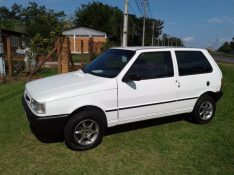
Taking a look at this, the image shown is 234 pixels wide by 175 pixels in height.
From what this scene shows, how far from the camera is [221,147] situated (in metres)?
5.59

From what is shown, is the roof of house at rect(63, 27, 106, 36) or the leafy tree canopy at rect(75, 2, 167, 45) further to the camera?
the leafy tree canopy at rect(75, 2, 167, 45)

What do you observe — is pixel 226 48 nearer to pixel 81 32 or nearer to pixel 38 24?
pixel 81 32

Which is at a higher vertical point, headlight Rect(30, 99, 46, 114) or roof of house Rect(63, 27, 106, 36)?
roof of house Rect(63, 27, 106, 36)

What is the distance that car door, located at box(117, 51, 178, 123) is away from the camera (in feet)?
18.6

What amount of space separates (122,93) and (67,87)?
37.5 inches

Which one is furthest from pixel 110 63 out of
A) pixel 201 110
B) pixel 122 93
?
pixel 201 110

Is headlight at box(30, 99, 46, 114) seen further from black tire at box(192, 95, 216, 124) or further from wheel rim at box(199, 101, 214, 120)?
wheel rim at box(199, 101, 214, 120)

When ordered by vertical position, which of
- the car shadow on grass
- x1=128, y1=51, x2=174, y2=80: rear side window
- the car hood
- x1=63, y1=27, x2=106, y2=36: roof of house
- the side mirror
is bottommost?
the car shadow on grass

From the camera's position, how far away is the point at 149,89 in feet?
19.3

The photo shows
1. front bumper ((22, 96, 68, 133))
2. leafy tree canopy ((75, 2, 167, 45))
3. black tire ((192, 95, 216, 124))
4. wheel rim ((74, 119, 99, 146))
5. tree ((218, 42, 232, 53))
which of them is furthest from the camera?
tree ((218, 42, 232, 53))

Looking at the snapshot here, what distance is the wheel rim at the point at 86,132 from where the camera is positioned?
17.4 feet

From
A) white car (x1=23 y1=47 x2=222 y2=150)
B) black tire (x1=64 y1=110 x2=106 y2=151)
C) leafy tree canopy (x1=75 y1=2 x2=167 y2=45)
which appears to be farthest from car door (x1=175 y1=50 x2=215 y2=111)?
leafy tree canopy (x1=75 y1=2 x2=167 y2=45)

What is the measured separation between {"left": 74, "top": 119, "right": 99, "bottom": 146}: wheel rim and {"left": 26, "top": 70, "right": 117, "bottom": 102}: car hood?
520 millimetres

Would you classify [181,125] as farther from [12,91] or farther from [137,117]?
[12,91]
